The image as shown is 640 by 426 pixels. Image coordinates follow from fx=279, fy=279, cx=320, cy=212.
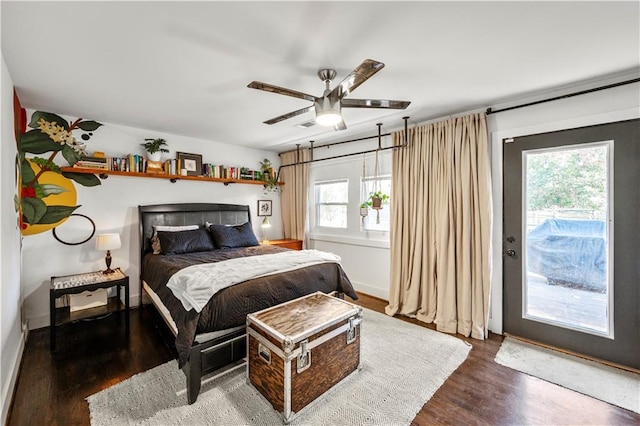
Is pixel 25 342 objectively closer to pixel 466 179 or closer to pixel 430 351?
pixel 430 351

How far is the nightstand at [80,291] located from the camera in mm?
2650

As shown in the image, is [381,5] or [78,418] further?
[78,418]

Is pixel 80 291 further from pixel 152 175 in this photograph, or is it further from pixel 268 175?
pixel 268 175

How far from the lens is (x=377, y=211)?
13.1 feet

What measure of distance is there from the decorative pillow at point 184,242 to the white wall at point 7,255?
130 centimetres

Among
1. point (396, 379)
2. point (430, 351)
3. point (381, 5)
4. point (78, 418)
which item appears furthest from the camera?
point (430, 351)

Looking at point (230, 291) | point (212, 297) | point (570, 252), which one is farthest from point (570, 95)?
point (212, 297)

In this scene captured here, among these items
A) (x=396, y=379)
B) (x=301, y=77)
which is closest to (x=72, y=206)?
(x=301, y=77)

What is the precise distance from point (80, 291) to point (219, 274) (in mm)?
1689

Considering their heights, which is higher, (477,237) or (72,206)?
(72,206)

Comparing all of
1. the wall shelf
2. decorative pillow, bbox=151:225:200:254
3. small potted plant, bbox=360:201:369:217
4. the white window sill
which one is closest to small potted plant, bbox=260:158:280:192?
the wall shelf

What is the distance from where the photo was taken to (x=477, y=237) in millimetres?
2988

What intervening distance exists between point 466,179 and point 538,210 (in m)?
0.71

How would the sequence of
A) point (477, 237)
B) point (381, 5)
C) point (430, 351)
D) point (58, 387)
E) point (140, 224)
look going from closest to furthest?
point (381, 5), point (58, 387), point (430, 351), point (477, 237), point (140, 224)
